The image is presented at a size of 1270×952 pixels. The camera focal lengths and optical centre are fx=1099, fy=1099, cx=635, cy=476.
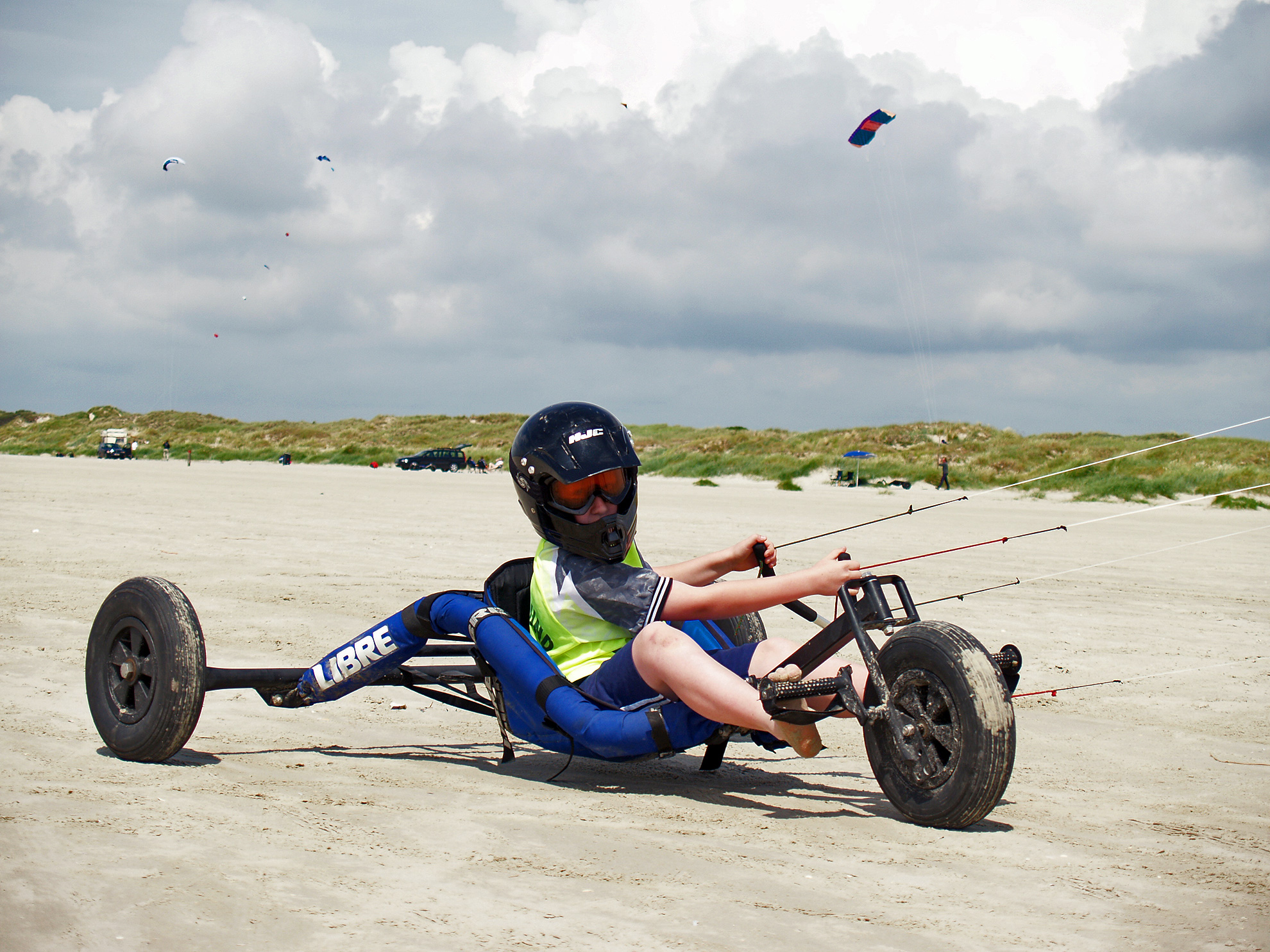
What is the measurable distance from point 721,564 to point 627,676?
776mm

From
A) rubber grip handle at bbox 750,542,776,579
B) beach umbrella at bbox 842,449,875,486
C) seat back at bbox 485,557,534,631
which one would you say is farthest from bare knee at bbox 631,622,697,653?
beach umbrella at bbox 842,449,875,486

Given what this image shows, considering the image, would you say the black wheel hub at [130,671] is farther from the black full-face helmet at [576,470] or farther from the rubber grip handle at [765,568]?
the rubber grip handle at [765,568]

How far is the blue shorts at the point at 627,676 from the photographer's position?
4508 mm

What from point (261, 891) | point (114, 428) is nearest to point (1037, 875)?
point (261, 891)

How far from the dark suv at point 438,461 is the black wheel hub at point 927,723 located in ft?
182

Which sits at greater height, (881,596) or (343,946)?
(881,596)

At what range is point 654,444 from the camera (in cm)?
7462

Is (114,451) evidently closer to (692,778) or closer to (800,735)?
(692,778)

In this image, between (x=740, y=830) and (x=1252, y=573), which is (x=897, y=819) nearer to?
(x=740, y=830)

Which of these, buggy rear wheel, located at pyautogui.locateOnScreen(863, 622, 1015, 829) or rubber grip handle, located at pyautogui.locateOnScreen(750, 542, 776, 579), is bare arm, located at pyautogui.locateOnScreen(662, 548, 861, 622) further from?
rubber grip handle, located at pyautogui.locateOnScreen(750, 542, 776, 579)

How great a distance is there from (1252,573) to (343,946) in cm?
1469

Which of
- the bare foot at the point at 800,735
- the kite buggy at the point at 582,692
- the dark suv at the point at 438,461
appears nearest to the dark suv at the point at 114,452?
the dark suv at the point at 438,461

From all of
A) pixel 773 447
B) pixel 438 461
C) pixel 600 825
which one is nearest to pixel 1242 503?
pixel 600 825

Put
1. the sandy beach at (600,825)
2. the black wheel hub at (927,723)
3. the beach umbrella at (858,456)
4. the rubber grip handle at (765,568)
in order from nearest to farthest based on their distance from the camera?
the sandy beach at (600,825), the black wheel hub at (927,723), the rubber grip handle at (765,568), the beach umbrella at (858,456)
